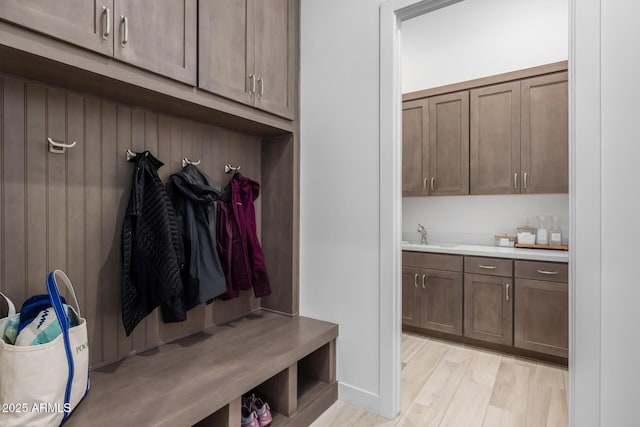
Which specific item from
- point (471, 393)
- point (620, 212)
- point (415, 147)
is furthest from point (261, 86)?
point (471, 393)

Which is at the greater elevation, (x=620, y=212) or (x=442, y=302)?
(x=620, y=212)

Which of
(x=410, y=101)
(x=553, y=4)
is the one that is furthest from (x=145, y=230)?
(x=553, y=4)

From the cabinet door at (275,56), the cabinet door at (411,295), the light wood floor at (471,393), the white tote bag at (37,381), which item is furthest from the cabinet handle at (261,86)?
the cabinet door at (411,295)

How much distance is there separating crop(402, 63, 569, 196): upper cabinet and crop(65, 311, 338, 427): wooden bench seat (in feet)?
6.34

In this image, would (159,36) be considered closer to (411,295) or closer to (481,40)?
(411,295)

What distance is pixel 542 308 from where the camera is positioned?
247 centimetres

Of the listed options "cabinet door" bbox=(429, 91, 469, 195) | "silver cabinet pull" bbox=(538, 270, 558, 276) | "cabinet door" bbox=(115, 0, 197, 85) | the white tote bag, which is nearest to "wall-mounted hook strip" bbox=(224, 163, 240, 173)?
"cabinet door" bbox=(115, 0, 197, 85)

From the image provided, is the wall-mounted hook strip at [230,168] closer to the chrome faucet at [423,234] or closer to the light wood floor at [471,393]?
the light wood floor at [471,393]

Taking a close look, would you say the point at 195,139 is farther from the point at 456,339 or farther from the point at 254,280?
the point at 456,339

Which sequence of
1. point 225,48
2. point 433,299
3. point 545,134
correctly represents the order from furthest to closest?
point 433,299 → point 545,134 → point 225,48

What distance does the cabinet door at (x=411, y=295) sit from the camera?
9.89 feet

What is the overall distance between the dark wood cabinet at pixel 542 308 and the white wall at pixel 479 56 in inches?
23.4

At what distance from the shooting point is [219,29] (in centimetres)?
157

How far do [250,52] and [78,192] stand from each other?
1.08m
